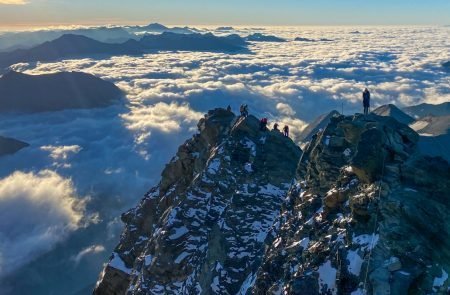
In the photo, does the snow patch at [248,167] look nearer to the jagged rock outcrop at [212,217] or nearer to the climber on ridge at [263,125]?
the jagged rock outcrop at [212,217]

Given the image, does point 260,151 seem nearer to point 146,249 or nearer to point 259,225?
point 259,225

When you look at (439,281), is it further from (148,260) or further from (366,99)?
(148,260)

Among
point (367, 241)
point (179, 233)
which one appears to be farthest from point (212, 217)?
point (367, 241)

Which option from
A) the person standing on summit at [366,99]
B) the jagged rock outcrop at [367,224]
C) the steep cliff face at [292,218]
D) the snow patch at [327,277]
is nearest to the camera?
the jagged rock outcrop at [367,224]

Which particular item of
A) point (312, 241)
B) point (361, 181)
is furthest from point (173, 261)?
point (361, 181)

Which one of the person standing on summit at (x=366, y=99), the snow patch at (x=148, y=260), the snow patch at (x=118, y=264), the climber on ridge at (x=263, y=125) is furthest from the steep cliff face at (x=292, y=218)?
the person standing on summit at (x=366, y=99)

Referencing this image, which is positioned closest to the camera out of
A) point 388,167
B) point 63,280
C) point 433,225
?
point 433,225
